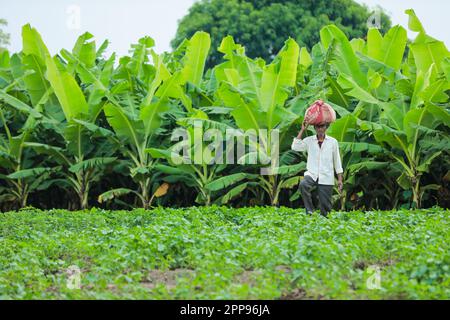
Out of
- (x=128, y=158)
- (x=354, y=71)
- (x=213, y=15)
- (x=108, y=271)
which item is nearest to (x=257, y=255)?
(x=108, y=271)

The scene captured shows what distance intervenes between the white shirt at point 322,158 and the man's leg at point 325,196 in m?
0.06

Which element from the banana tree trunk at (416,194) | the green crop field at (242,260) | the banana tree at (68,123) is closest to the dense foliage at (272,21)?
the banana tree at (68,123)

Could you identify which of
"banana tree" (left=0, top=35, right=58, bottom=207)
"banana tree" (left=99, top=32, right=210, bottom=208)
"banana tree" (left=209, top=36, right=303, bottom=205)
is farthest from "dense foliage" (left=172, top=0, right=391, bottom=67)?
"banana tree" (left=209, top=36, right=303, bottom=205)

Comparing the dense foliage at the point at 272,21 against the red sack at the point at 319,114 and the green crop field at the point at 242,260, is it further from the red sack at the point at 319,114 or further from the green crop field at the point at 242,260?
the green crop field at the point at 242,260

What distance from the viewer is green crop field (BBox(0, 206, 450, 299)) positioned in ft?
20.1

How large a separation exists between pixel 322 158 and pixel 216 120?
4535mm

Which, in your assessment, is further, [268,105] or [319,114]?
[268,105]

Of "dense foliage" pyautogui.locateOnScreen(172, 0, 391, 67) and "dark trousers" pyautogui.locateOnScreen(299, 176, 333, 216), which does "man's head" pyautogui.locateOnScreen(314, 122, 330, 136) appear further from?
"dense foliage" pyautogui.locateOnScreen(172, 0, 391, 67)

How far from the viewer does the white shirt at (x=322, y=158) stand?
1012 centimetres

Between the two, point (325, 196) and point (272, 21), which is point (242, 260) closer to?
point (325, 196)

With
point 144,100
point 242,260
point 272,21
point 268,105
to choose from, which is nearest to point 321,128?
point 242,260

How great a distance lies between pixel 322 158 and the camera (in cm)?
1012

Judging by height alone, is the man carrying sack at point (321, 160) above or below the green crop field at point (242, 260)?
above
